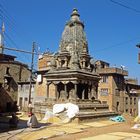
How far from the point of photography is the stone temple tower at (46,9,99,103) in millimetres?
32375

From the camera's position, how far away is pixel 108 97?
187 ft

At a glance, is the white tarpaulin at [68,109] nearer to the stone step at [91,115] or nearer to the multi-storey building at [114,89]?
the stone step at [91,115]

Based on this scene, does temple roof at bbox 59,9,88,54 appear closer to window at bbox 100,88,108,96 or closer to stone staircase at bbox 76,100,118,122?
stone staircase at bbox 76,100,118,122

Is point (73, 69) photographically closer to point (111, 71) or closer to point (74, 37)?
point (74, 37)

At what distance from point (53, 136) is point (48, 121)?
32.1ft

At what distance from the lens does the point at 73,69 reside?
32062 mm

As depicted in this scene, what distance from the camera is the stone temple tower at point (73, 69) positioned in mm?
32375

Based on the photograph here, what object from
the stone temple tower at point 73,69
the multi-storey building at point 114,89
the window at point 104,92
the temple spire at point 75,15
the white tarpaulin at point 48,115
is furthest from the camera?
the window at point 104,92

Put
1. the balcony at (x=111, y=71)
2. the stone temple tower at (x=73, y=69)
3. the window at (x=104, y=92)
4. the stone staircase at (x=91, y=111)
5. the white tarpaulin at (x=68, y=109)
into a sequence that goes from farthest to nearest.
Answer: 1. the window at (x=104, y=92)
2. the balcony at (x=111, y=71)
3. the stone temple tower at (x=73, y=69)
4. the stone staircase at (x=91, y=111)
5. the white tarpaulin at (x=68, y=109)

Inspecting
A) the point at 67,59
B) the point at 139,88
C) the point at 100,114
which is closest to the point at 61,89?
the point at 67,59

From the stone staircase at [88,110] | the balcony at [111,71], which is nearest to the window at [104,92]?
the balcony at [111,71]

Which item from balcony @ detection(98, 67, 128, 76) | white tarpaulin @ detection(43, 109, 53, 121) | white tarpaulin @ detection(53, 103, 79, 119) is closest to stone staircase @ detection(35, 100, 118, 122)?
white tarpaulin @ detection(53, 103, 79, 119)

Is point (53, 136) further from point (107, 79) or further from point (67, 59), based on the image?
point (107, 79)

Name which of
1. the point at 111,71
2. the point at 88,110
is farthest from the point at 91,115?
the point at 111,71
